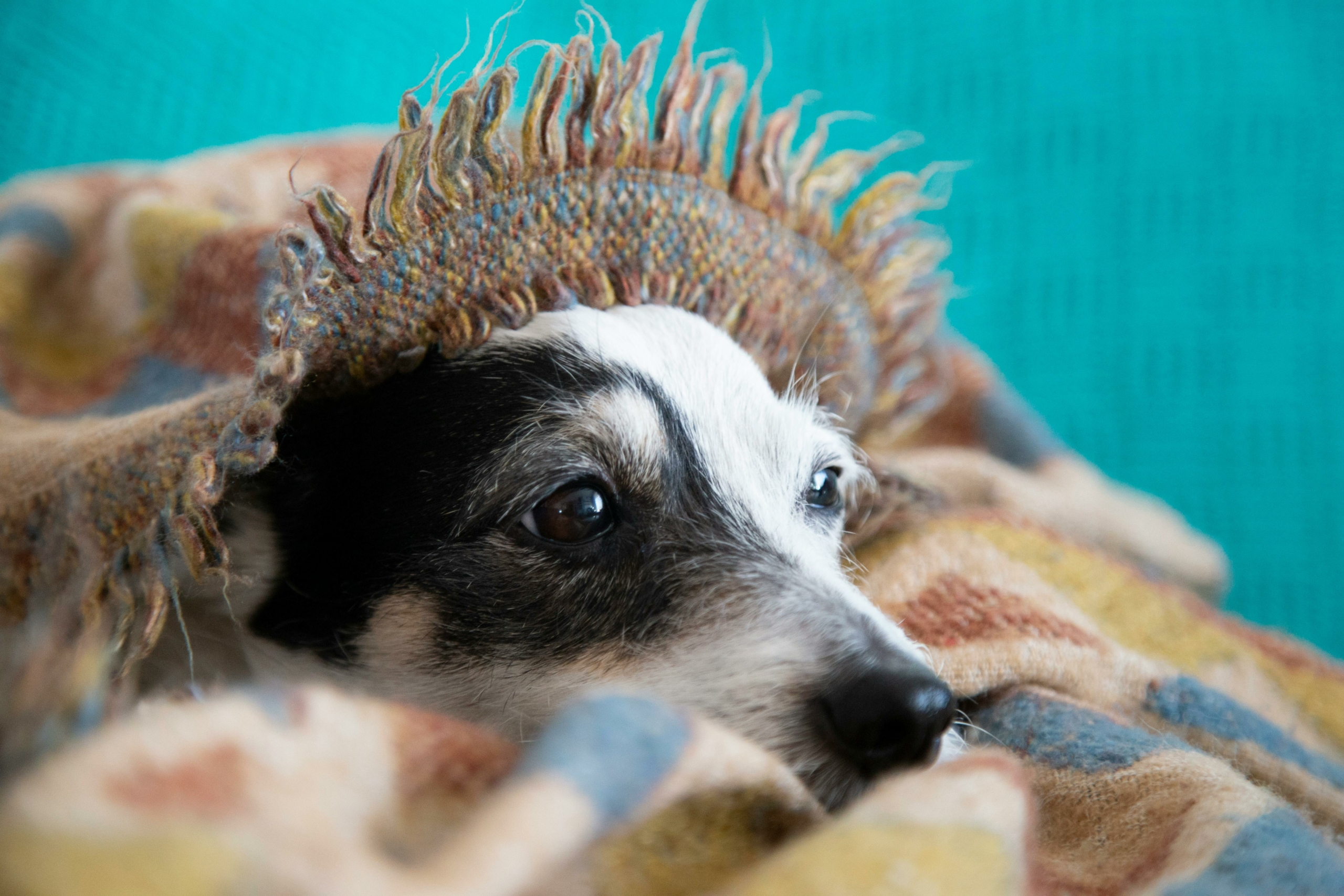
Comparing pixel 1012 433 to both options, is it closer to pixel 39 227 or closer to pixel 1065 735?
pixel 1065 735

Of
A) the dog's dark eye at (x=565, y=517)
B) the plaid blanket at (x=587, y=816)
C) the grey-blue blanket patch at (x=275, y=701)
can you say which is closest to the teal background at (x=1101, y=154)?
the dog's dark eye at (x=565, y=517)

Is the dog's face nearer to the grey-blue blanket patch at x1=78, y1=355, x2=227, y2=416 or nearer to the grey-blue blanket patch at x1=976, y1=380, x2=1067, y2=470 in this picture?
the grey-blue blanket patch at x1=78, y1=355, x2=227, y2=416

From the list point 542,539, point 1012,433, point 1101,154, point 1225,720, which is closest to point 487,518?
point 542,539

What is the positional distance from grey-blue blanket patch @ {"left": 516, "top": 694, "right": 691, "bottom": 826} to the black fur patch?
1.21 ft

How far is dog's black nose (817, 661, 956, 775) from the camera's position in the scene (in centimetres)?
74

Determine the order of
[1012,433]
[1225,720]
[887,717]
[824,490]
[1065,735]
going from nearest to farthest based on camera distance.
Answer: [887,717], [1065,735], [1225,720], [824,490], [1012,433]

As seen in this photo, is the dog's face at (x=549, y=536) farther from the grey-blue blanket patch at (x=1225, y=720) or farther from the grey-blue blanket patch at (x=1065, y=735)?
the grey-blue blanket patch at (x=1225, y=720)

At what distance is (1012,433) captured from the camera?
5.77 feet

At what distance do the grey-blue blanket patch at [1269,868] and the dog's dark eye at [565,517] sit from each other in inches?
23.3

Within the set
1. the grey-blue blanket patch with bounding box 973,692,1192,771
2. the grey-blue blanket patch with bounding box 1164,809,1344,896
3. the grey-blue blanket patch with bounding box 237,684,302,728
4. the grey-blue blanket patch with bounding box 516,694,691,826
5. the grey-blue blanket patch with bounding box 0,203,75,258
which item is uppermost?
the grey-blue blanket patch with bounding box 973,692,1192,771

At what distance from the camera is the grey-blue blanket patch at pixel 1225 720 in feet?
3.34

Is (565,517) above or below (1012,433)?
below

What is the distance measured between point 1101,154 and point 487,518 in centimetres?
195

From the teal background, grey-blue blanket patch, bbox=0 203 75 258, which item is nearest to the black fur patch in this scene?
grey-blue blanket patch, bbox=0 203 75 258
